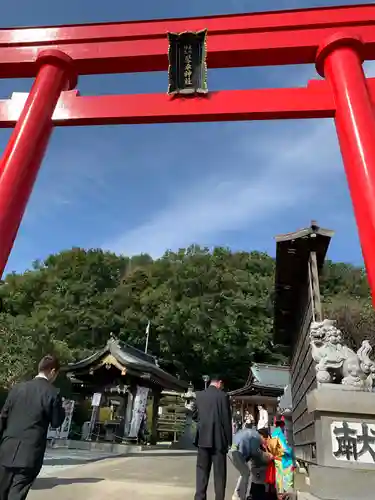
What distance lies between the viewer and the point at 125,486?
6605 millimetres

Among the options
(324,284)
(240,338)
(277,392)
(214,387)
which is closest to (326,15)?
(214,387)

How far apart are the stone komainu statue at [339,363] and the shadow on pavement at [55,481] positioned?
178 inches

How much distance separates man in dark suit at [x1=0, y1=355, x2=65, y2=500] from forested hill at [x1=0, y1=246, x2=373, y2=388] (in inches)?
1046

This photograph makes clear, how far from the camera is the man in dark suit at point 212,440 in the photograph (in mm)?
3918

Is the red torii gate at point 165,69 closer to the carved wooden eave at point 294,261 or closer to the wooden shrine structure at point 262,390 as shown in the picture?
the carved wooden eave at point 294,261

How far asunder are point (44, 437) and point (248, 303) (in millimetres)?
31690

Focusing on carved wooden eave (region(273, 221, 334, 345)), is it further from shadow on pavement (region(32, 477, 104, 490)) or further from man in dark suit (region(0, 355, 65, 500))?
shadow on pavement (region(32, 477, 104, 490))

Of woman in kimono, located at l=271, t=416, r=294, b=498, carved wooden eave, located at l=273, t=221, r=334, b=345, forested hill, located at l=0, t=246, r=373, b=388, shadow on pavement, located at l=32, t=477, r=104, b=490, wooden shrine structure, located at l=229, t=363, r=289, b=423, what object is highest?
forested hill, located at l=0, t=246, r=373, b=388

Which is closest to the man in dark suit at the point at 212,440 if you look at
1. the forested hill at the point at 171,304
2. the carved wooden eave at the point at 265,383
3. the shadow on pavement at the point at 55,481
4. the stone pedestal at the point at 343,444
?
the stone pedestal at the point at 343,444

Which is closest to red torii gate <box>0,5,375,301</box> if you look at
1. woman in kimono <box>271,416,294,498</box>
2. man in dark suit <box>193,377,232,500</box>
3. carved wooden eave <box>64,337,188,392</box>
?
man in dark suit <box>193,377,232,500</box>

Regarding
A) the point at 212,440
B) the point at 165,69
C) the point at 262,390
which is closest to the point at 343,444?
the point at 212,440

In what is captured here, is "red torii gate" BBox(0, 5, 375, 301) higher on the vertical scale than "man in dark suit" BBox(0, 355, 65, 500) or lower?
higher

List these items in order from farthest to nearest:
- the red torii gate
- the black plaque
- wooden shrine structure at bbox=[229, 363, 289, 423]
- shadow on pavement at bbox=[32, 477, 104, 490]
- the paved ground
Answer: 1. wooden shrine structure at bbox=[229, 363, 289, 423]
2. shadow on pavement at bbox=[32, 477, 104, 490]
3. the paved ground
4. the black plaque
5. the red torii gate

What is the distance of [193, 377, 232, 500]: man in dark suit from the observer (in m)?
3.92
